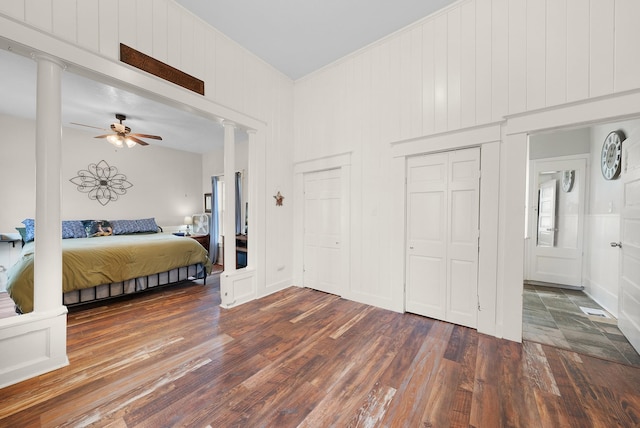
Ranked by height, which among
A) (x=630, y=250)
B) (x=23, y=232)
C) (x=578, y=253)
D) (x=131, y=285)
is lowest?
(x=131, y=285)

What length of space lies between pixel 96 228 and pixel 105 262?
2.37m

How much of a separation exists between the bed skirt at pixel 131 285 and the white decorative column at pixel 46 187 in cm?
157

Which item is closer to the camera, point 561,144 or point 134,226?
point 561,144

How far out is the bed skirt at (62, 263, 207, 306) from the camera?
3193mm

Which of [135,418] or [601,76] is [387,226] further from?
[135,418]

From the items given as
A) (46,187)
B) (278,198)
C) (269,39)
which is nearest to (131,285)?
(46,187)

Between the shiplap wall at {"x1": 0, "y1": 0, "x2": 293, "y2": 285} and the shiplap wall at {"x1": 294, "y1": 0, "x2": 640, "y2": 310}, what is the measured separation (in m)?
0.45

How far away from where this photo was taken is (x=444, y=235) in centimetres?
289

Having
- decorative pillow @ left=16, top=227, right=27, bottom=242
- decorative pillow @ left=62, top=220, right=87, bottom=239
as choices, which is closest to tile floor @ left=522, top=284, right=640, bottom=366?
decorative pillow @ left=62, top=220, right=87, bottom=239

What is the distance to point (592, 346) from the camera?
2381 millimetres

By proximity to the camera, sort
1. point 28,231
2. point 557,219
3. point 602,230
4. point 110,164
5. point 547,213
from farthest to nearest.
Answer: point 110,164
point 547,213
point 557,219
point 28,231
point 602,230

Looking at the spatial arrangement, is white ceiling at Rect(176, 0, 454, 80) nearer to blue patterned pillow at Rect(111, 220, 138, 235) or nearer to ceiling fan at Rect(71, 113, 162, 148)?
ceiling fan at Rect(71, 113, 162, 148)

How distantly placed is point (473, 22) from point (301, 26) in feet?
6.27

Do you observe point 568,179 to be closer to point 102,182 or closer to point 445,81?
point 445,81
